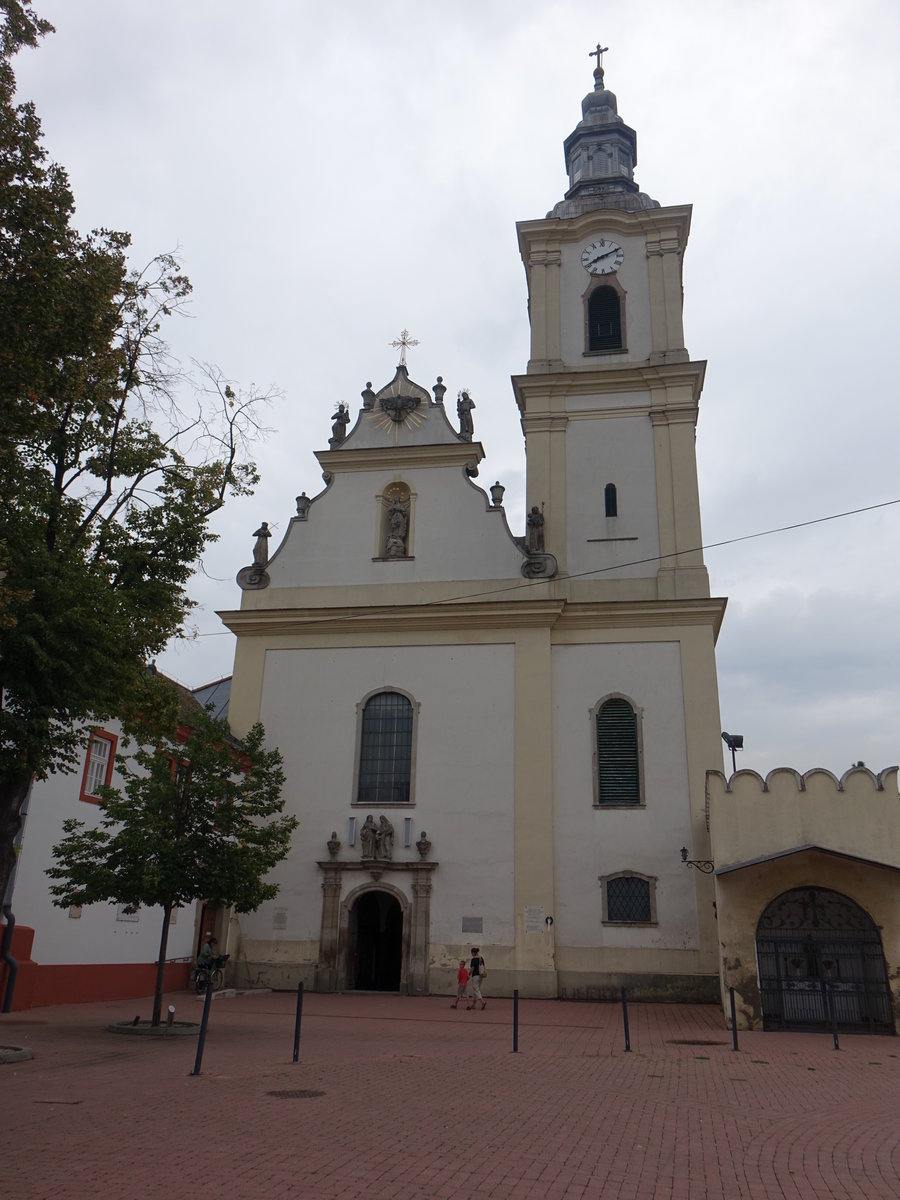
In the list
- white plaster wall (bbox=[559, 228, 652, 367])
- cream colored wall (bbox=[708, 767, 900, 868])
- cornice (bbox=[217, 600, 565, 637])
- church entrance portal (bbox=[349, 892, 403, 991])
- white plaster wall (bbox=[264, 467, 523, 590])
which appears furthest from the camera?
white plaster wall (bbox=[559, 228, 652, 367])

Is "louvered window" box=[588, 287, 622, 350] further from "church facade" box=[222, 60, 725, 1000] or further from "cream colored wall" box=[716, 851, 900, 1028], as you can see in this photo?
"cream colored wall" box=[716, 851, 900, 1028]

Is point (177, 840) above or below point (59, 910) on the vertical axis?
above

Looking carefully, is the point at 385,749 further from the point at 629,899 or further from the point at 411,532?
the point at 629,899

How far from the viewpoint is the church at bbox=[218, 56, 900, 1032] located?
22.3 metres

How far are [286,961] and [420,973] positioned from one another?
11.2ft

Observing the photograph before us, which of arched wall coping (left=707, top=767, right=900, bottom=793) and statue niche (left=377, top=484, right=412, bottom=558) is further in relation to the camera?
statue niche (left=377, top=484, right=412, bottom=558)

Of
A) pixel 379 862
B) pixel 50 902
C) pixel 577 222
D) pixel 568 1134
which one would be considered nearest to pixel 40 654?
pixel 568 1134

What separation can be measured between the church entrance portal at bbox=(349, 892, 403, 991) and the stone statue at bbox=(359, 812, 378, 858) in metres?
1.10

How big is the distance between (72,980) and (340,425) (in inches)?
654

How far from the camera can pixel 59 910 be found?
18.8 meters

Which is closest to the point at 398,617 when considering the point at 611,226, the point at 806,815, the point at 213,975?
the point at 213,975

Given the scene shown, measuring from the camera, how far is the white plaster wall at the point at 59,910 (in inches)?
714

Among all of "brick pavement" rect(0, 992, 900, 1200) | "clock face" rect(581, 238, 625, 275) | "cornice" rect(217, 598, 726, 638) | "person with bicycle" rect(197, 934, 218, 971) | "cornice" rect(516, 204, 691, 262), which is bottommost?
"brick pavement" rect(0, 992, 900, 1200)

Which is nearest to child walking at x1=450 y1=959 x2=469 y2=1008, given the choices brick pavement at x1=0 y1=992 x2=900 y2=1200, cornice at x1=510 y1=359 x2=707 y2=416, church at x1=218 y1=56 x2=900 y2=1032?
church at x1=218 y1=56 x2=900 y2=1032
